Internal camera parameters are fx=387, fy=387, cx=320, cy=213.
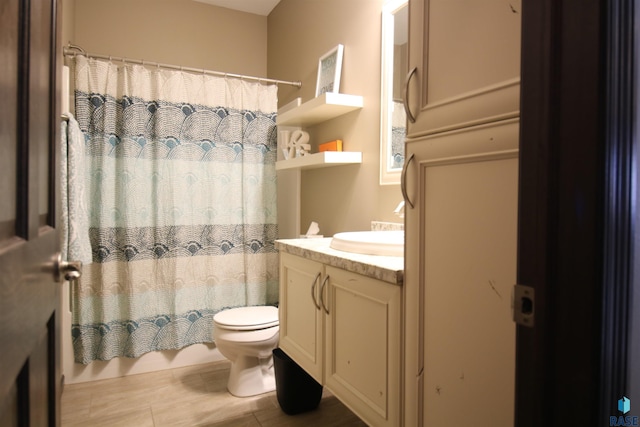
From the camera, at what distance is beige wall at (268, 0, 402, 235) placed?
2.05m

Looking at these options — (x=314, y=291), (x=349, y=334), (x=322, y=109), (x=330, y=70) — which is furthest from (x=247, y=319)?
(x=330, y=70)

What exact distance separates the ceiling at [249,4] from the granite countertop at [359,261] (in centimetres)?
237

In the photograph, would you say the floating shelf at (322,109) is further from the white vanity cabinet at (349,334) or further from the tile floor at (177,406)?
the tile floor at (177,406)

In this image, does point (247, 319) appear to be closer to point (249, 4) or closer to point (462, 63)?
point (462, 63)

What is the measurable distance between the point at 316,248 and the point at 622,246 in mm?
1224

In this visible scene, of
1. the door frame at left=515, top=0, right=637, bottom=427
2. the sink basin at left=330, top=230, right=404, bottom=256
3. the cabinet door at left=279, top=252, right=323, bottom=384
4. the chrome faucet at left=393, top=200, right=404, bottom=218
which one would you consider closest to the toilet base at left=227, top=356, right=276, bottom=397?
the cabinet door at left=279, top=252, right=323, bottom=384

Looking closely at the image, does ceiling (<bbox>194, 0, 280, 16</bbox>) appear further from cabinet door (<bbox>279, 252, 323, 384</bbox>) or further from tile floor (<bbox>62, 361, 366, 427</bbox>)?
tile floor (<bbox>62, 361, 366, 427</bbox>)

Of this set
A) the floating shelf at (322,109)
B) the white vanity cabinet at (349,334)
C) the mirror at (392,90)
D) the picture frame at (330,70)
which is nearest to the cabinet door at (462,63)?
the white vanity cabinet at (349,334)

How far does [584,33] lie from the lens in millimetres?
472

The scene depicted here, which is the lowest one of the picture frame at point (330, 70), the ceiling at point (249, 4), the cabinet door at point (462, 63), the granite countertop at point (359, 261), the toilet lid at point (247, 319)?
the toilet lid at point (247, 319)

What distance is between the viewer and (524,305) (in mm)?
551

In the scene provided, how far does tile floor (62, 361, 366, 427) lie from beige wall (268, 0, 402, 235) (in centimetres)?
104

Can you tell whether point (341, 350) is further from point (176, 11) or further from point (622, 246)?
point (176, 11)

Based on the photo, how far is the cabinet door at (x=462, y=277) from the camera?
783 millimetres
